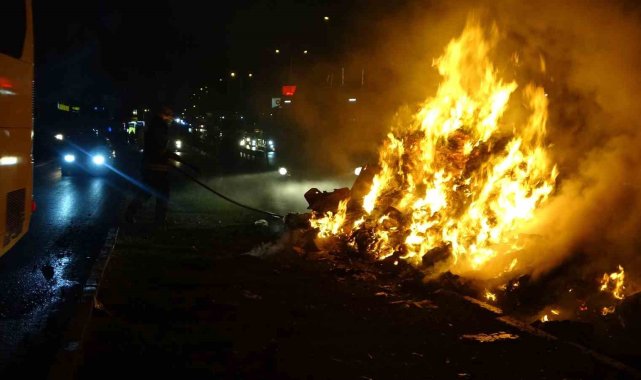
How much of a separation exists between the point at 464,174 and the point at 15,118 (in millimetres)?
5551

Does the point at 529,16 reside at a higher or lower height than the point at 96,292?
higher

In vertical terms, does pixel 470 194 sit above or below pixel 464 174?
below

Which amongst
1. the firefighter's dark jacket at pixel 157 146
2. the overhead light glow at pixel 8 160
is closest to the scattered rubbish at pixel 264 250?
the firefighter's dark jacket at pixel 157 146

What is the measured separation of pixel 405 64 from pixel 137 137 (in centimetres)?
3057

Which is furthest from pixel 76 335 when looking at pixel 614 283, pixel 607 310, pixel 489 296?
pixel 614 283

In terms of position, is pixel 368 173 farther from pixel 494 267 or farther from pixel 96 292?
pixel 96 292

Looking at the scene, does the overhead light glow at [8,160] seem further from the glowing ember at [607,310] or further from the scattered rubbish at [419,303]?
the glowing ember at [607,310]

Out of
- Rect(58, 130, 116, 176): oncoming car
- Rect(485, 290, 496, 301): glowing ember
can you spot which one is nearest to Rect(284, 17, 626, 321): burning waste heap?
Rect(485, 290, 496, 301): glowing ember

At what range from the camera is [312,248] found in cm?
922

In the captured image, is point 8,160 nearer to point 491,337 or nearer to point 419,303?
point 419,303

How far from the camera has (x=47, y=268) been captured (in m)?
7.89

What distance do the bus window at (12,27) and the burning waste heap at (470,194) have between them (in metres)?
4.99

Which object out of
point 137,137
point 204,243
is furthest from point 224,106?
point 204,243

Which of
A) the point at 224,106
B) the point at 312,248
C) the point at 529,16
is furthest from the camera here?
the point at 224,106
